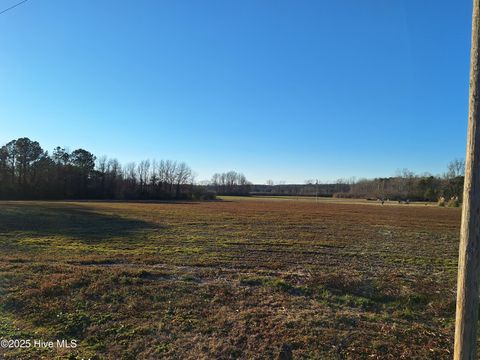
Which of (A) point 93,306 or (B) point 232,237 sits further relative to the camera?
(B) point 232,237

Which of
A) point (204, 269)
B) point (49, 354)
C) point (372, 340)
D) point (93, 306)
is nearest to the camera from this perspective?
point (49, 354)

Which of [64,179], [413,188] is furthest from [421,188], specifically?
[64,179]

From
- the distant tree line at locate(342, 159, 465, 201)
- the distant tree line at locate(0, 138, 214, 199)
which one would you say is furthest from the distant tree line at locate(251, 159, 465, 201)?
the distant tree line at locate(0, 138, 214, 199)

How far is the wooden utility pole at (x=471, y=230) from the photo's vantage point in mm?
3131

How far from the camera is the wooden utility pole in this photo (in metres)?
3.13

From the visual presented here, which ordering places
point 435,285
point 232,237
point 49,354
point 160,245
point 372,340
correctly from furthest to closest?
point 232,237 → point 160,245 → point 435,285 → point 372,340 → point 49,354

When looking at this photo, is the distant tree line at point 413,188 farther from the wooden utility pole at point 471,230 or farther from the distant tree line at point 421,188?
the wooden utility pole at point 471,230

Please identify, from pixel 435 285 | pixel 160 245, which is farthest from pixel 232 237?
pixel 435 285

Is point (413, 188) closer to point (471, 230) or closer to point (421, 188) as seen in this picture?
point (421, 188)

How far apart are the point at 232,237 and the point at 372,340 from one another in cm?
1379

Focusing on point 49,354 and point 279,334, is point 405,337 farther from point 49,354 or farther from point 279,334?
point 49,354

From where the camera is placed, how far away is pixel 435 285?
9.14 metres

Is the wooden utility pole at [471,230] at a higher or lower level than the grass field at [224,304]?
higher

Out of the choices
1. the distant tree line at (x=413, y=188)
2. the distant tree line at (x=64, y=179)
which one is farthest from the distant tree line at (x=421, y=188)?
the distant tree line at (x=64, y=179)
